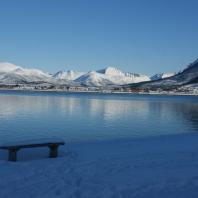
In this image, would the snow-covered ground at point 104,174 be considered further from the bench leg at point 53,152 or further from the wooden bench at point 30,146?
the wooden bench at point 30,146

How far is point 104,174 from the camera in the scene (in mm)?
13430

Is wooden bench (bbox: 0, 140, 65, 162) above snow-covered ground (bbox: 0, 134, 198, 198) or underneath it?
above

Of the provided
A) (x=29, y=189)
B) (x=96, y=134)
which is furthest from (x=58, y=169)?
(x=96, y=134)

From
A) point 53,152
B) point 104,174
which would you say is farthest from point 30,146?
point 104,174

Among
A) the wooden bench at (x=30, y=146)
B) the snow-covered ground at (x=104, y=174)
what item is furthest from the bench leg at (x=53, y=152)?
the snow-covered ground at (x=104, y=174)

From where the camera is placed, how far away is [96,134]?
3475cm

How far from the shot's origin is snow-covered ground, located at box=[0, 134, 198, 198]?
11269mm

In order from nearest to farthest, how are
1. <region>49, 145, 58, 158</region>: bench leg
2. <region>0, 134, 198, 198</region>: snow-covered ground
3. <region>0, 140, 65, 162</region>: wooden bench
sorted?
<region>0, 134, 198, 198</region>: snow-covered ground → <region>0, 140, 65, 162</region>: wooden bench → <region>49, 145, 58, 158</region>: bench leg

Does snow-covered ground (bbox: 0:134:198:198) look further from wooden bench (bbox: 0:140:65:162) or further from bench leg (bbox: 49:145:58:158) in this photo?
wooden bench (bbox: 0:140:65:162)

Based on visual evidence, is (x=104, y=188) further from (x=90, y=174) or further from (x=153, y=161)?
(x=153, y=161)

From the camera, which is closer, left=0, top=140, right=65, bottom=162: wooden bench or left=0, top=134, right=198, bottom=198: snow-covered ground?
left=0, top=134, right=198, bottom=198: snow-covered ground

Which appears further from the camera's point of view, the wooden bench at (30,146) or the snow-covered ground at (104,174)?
the wooden bench at (30,146)

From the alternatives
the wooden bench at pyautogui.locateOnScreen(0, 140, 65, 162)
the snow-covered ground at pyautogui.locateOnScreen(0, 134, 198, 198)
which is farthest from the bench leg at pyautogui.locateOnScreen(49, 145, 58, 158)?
the snow-covered ground at pyautogui.locateOnScreen(0, 134, 198, 198)

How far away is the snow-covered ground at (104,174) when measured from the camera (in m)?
11.3
